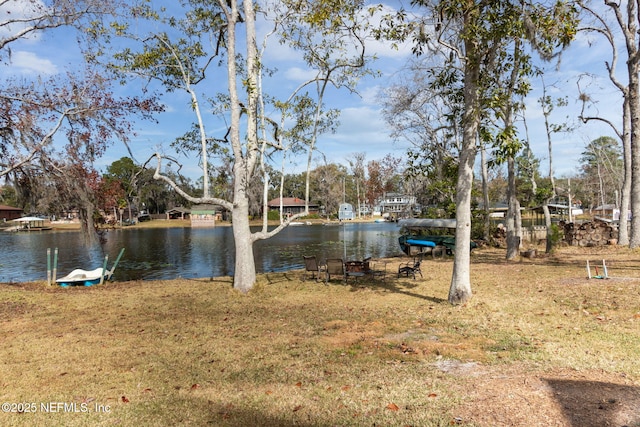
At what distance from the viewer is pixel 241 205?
464 inches

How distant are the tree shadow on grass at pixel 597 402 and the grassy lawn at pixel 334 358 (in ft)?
0.06

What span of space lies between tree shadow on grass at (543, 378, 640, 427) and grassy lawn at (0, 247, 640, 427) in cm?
2

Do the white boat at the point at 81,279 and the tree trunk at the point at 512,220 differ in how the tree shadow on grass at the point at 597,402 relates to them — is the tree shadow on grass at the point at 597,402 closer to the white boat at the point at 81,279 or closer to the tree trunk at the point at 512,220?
the tree trunk at the point at 512,220

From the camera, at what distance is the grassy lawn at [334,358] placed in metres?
4.18

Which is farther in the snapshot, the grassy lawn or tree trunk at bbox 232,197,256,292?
tree trunk at bbox 232,197,256,292

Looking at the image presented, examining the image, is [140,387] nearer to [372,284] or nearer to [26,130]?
[372,284]

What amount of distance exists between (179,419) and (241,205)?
8058mm

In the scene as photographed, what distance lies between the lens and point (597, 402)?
404 cm

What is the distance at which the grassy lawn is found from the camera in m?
4.18

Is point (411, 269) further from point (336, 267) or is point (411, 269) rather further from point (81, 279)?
point (81, 279)

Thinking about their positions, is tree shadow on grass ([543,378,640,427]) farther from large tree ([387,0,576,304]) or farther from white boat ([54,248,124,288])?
white boat ([54,248,124,288])

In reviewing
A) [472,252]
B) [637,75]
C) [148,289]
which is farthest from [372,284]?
[637,75]

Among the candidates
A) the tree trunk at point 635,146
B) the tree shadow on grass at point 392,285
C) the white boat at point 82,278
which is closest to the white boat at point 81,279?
the white boat at point 82,278

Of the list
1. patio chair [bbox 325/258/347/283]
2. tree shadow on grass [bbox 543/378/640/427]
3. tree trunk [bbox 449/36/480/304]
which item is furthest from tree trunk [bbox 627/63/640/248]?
tree shadow on grass [bbox 543/378/640/427]
